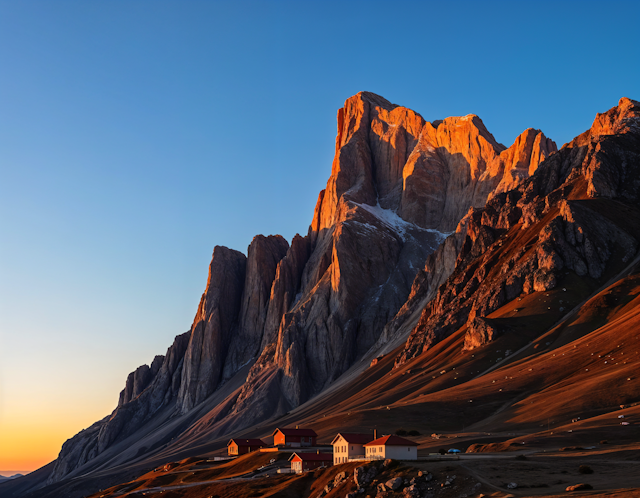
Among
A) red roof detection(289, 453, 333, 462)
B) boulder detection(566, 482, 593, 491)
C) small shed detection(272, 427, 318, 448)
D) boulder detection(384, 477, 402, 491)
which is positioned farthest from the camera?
small shed detection(272, 427, 318, 448)

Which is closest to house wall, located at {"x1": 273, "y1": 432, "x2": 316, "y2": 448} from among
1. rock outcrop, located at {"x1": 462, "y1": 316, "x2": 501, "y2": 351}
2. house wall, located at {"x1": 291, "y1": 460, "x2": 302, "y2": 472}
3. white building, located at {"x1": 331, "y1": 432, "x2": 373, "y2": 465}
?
house wall, located at {"x1": 291, "y1": 460, "x2": 302, "y2": 472}

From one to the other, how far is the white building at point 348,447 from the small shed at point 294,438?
1198 inches

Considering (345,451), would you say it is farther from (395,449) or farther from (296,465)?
(395,449)

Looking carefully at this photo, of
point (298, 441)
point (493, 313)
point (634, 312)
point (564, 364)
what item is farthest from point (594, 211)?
point (298, 441)

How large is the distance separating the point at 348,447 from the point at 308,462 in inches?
290

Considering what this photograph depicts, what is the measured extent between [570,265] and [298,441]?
105m

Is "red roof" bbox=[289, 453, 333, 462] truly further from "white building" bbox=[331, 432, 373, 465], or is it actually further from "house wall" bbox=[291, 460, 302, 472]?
"white building" bbox=[331, 432, 373, 465]

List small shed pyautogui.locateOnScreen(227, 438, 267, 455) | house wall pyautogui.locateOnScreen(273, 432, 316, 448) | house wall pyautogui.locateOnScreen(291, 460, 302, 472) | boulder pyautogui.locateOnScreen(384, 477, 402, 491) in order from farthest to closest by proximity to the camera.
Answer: small shed pyautogui.locateOnScreen(227, 438, 267, 455), house wall pyautogui.locateOnScreen(273, 432, 316, 448), house wall pyautogui.locateOnScreen(291, 460, 302, 472), boulder pyautogui.locateOnScreen(384, 477, 402, 491)

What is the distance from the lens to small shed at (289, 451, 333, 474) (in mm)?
93500

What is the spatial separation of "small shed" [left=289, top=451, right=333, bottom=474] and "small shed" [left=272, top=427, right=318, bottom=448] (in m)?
26.7

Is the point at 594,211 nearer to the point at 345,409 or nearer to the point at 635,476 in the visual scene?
the point at 345,409

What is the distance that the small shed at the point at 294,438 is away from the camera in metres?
123

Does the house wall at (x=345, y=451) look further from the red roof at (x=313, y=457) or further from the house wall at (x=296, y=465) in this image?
the house wall at (x=296, y=465)

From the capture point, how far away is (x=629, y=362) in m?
128
